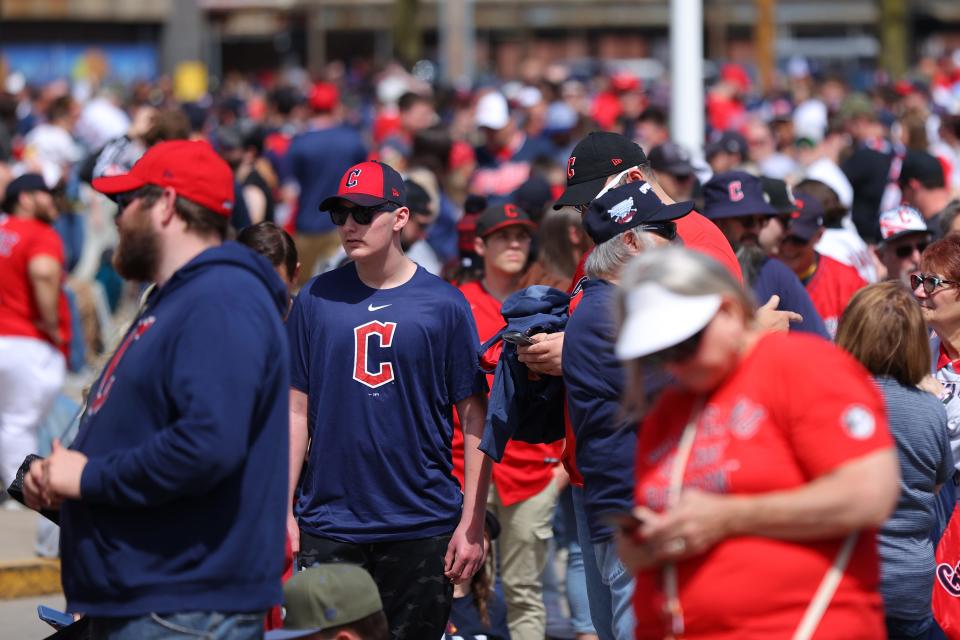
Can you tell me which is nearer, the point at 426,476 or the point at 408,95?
the point at 426,476

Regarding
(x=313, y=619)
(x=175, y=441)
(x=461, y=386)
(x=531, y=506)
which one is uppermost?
(x=175, y=441)

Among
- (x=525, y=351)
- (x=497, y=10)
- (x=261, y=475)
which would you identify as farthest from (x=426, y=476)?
(x=497, y=10)

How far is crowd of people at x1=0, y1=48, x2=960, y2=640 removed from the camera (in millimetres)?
3057

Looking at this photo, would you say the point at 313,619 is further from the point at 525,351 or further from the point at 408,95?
the point at 408,95

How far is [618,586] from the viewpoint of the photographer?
448 cm

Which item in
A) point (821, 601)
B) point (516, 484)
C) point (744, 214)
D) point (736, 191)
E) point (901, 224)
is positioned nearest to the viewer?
point (821, 601)

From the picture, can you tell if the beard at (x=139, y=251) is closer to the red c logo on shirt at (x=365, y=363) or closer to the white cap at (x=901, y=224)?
the red c logo on shirt at (x=365, y=363)

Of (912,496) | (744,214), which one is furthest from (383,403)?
(744,214)

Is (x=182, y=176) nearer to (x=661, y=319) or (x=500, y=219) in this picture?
(x=661, y=319)

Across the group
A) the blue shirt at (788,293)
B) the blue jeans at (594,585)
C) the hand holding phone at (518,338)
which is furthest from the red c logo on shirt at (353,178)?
the blue shirt at (788,293)

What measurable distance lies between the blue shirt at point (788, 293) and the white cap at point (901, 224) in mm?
1342

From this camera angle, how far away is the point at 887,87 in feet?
62.5

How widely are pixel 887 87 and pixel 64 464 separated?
56.4 ft

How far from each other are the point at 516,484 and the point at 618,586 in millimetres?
2008
